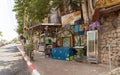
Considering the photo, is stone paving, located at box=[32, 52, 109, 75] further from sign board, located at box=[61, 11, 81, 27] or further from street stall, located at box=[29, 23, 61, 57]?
street stall, located at box=[29, 23, 61, 57]

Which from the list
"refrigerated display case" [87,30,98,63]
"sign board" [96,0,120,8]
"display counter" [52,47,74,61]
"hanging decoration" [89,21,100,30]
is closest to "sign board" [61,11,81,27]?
"display counter" [52,47,74,61]

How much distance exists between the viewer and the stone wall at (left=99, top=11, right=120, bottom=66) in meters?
13.6

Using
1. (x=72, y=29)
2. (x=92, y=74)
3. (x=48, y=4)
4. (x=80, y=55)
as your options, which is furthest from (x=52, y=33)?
(x=92, y=74)

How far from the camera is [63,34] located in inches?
860

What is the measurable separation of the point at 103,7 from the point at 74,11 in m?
7.18

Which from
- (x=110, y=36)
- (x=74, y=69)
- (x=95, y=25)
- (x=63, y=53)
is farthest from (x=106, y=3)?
(x=63, y=53)

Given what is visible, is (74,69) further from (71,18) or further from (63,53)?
(71,18)

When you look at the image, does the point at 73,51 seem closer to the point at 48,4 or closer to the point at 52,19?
the point at 48,4

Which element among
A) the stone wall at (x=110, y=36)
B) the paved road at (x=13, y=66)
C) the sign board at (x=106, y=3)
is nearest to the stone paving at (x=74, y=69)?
the stone wall at (x=110, y=36)

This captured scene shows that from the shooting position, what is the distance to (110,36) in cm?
1438

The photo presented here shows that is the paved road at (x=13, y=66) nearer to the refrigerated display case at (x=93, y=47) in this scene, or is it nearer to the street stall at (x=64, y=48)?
the street stall at (x=64, y=48)

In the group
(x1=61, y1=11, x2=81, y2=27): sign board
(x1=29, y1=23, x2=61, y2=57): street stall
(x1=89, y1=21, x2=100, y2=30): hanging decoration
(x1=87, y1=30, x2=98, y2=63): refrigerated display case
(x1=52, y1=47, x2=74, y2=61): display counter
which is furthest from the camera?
(x1=29, y1=23, x2=61, y2=57): street stall

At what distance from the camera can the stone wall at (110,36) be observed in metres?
13.6

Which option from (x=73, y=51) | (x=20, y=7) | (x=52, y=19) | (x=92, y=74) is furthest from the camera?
(x=20, y=7)
